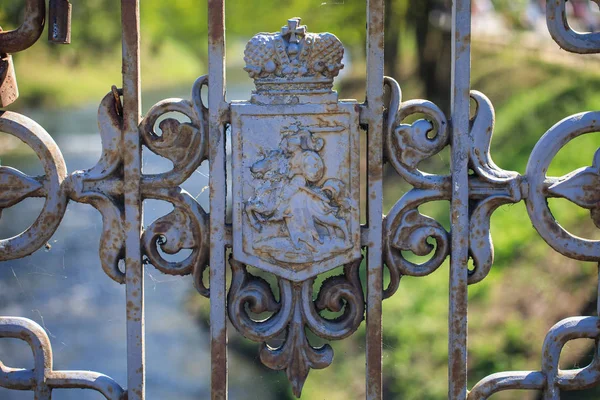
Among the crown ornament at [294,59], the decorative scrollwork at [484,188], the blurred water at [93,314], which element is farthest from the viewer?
the blurred water at [93,314]

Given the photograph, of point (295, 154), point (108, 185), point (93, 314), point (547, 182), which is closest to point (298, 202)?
point (295, 154)

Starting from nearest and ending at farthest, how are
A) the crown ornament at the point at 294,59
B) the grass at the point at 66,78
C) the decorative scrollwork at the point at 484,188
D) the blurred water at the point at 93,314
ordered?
the crown ornament at the point at 294,59, the decorative scrollwork at the point at 484,188, the blurred water at the point at 93,314, the grass at the point at 66,78

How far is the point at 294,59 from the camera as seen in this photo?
3051mm

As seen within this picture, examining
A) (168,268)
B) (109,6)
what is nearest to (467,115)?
(168,268)

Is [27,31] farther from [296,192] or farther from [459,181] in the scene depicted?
[459,181]

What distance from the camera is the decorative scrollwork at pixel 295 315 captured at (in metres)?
3.17

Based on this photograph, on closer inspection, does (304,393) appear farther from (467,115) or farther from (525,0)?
(525,0)

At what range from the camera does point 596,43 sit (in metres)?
3.11

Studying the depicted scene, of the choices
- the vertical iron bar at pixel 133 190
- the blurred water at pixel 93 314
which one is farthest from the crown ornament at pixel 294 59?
the blurred water at pixel 93 314

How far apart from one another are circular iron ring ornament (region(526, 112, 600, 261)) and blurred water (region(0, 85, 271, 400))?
5.68 metres

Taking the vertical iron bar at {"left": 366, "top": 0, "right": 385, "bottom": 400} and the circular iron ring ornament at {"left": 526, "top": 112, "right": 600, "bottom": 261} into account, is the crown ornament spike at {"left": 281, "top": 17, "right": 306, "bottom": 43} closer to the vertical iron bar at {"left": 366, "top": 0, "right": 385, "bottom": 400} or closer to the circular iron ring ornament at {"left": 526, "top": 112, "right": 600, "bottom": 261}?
the vertical iron bar at {"left": 366, "top": 0, "right": 385, "bottom": 400}

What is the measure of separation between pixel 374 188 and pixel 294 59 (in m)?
0.49

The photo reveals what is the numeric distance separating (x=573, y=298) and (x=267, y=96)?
6189 millimetres

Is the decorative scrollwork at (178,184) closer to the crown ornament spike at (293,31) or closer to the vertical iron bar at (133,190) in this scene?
the vertical iron bar at (133,190)
